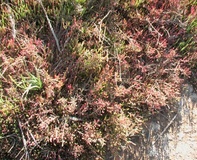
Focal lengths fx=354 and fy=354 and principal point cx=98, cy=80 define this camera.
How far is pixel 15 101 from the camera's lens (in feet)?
11.1

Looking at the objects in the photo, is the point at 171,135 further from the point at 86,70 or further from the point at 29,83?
the point at 29,83

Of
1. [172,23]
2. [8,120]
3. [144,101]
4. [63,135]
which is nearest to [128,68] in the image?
[144,101]

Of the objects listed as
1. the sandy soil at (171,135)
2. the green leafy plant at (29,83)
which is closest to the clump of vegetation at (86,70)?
the green leafy plant at (29,83)

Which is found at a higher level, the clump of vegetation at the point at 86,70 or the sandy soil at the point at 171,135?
the clump of vegetation at the point at 86,70

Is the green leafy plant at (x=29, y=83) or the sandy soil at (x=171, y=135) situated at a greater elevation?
the green leafy plant at (x=29, y=83)

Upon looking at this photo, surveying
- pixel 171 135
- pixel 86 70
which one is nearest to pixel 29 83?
pixel 86 70

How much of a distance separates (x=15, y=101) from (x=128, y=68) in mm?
1216

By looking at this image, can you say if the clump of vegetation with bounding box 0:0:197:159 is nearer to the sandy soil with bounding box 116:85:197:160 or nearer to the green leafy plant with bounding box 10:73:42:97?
the green leafy plant with bounding box 10:73:42:97

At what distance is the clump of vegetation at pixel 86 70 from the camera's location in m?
3.41

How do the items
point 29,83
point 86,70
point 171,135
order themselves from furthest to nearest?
1. point 171,135
2. point 86,70
3. point 29,83

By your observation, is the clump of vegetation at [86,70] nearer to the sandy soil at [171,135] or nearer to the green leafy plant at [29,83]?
the green leafy plant at [29,83]

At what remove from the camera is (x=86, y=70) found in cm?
355

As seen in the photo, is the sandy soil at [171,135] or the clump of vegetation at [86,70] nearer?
the clump of vegetation at [86,70]

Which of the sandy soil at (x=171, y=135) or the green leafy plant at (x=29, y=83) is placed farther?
the sandy soil at (x=171, y=135)
